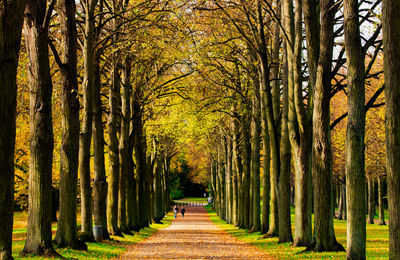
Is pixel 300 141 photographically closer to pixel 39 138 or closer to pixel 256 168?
pixel 39 138

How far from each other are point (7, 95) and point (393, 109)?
22.1 ft

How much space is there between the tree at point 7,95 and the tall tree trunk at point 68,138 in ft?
21.1

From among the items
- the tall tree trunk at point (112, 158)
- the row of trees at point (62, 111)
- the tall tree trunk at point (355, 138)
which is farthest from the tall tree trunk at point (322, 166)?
the tall tree trunk at point (112, 158)

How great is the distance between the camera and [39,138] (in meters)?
14.4

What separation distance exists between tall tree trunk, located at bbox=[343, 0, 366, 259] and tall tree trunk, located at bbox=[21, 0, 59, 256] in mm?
7558

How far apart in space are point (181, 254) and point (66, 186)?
4.38 meters

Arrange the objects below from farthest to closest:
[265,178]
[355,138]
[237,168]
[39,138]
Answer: [237,168] → [265,178] → [39,138] → [355,138]

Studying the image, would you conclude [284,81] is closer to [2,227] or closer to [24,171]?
[2,227]

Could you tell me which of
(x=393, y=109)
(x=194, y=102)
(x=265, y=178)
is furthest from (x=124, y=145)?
(x=393, y=109)

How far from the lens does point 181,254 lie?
59.1 feet

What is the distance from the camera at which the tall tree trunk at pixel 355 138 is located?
12289 mm

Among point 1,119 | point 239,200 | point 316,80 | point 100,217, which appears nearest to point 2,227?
point 1,119

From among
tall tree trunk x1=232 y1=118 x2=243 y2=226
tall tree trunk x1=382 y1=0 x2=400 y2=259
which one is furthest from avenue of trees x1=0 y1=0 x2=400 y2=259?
tall tree trunk x1=232 y1=118 x2=243 y2=226

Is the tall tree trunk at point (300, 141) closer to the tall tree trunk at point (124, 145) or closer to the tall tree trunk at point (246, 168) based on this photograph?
the tall tree trunk at point (124, 145)
